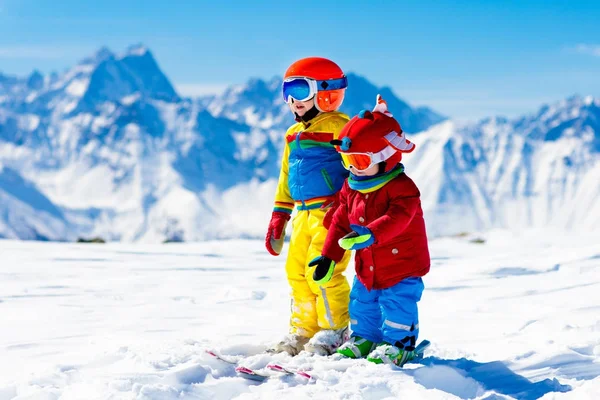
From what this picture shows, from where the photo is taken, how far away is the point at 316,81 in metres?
4.92

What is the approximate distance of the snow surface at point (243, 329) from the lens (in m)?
3.72

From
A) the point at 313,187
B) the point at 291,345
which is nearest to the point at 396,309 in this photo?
the point at 291,345

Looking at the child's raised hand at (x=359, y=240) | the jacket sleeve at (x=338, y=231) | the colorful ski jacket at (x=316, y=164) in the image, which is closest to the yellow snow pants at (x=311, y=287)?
the colorful ski jacket at (x=316, y=164)

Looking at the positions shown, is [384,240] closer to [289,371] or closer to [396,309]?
[396,309]

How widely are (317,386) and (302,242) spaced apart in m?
1.42

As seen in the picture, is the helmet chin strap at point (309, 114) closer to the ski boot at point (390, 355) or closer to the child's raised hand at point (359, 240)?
the child's raised hand at point (359, 240)

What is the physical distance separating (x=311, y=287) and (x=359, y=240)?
2.79 ft

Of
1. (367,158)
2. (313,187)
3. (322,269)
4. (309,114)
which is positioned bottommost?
(322,269)

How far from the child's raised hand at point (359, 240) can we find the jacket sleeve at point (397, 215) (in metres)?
0.03

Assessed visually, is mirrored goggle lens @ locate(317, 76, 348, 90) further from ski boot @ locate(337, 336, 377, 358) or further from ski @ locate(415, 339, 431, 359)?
ski @ locate(415, 339, 431, 359)

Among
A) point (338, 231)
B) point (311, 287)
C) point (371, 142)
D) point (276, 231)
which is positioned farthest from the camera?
point (276, 231)

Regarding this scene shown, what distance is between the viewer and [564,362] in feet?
14.0

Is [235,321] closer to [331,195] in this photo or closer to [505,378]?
[331,195]

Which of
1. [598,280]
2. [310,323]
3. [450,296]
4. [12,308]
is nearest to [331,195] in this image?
[310,323]
